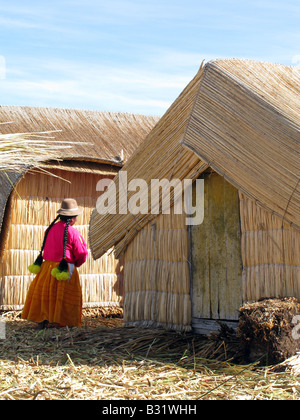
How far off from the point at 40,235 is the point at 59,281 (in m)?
1.68

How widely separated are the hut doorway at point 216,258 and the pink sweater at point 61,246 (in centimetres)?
170

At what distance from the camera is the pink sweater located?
7.32 metres

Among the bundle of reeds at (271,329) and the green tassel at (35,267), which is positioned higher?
the green tassel at (35,267)

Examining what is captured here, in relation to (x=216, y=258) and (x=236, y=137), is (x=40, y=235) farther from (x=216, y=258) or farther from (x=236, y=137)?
(x=236, y=137)

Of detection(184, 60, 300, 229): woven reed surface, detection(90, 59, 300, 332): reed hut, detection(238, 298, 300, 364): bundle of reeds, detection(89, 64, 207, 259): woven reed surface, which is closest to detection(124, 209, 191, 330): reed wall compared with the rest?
detection(90, 59, 300, 332): reed hut

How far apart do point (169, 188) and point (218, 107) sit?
0.95m

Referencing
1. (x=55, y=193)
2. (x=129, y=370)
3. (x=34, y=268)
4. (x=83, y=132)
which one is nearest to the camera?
(x=129, y=370)

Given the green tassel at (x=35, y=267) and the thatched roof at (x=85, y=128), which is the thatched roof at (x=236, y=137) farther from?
the thatched roof at (x=85, y=128)

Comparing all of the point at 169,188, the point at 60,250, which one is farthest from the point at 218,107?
the point at 60,250

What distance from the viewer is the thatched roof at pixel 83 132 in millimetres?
8734

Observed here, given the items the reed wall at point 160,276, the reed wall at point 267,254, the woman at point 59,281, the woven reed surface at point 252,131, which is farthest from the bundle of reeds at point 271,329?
the woman at point 59,281

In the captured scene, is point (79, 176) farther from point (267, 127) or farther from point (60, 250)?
point (267, 127)

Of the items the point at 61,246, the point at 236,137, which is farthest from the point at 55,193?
the point at 236,137

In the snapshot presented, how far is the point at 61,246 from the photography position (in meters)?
7.32
